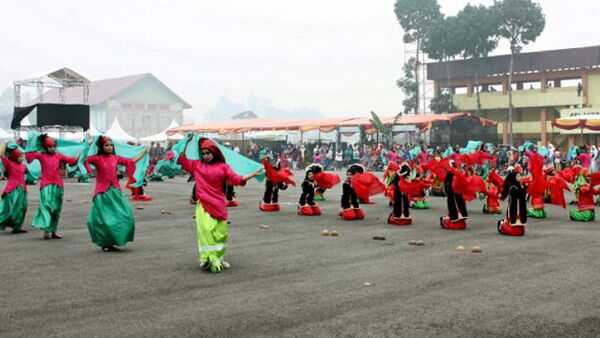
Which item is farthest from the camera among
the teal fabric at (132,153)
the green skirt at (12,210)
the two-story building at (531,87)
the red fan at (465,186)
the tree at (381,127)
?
the two-story building at (531,87)

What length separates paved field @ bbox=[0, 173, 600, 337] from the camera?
211 inches

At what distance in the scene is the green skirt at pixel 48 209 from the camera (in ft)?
33.8

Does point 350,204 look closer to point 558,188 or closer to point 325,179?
point 325,179

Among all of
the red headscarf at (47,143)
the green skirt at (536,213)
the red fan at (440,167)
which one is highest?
the red headscarf at (47,143)

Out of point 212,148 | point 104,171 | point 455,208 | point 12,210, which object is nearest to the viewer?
point 212,148

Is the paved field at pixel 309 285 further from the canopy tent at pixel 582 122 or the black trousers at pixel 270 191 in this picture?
the canopy tent at pixel 582 122

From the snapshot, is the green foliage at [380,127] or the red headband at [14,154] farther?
the green foliage at [380,127]

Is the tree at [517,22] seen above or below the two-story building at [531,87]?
above

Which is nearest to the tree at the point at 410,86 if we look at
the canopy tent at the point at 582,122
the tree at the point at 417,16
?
the tree at the point at 417,16

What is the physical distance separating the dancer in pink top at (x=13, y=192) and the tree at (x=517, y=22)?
1523 inches

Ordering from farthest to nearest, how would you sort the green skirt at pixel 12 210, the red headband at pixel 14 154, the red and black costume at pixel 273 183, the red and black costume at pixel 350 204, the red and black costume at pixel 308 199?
the red and black costume at pixel 273 183 → the red and black costume at pixel 308 199 → the red and black costume at pixel 350 204 → the red headband at pixel 14 154 → the green skirt at pixel 12 210

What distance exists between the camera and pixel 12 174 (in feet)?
36.8

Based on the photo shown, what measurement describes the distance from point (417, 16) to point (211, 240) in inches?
1860

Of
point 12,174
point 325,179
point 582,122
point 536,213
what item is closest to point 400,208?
point 325,179
